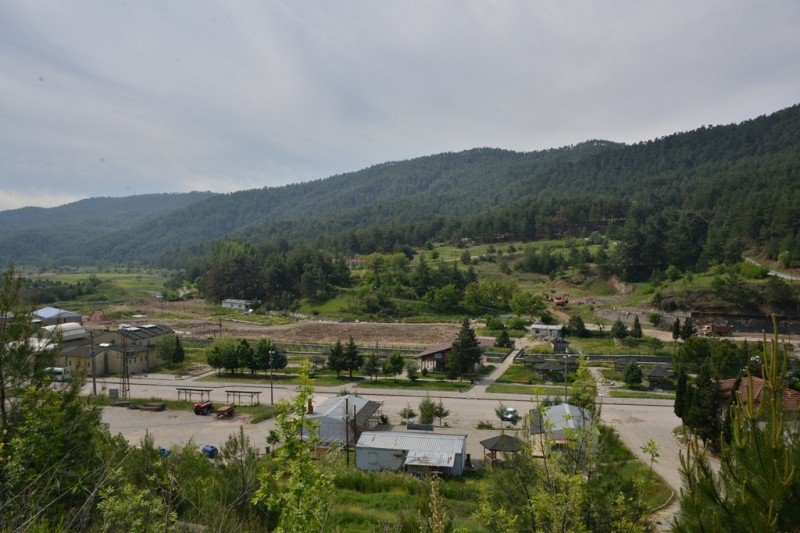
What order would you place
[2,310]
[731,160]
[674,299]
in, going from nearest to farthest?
[2,310], [674,299], [731,160]

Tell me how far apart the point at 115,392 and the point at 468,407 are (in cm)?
2084

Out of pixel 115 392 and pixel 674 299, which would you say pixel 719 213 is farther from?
pixel 115 392

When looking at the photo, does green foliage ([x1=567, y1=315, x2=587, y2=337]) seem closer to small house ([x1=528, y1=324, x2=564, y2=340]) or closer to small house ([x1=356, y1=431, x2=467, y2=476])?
small house ([x1=528, y1=324, x2=564, y2=340])

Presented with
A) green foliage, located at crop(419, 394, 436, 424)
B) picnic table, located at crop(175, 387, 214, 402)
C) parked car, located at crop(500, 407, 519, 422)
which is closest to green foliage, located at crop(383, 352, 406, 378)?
green foliage, located at crop(419, 394, 436, 424)

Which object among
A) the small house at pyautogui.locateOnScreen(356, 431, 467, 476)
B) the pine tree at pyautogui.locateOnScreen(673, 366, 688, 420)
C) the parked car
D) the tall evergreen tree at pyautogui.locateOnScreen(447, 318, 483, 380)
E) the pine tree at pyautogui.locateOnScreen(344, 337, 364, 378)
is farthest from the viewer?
the pine tree at pyautogui.locateOnScreen(344, 337, 364, 378)

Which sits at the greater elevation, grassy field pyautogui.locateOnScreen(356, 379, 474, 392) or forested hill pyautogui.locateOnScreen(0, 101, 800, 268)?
forested hill pyautogui.locateOnScreen(0, 101, 800, 268)

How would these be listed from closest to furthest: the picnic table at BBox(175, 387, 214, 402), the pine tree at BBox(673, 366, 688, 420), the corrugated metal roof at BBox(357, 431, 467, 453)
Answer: the corrugated metal roof at BBox(357, 431, 467, 453), the pine tree at BBox(673, 366, 688, 420), the picnic table at BBox(175, 387, 214, 402)

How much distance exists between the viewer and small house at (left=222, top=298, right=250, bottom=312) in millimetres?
77150

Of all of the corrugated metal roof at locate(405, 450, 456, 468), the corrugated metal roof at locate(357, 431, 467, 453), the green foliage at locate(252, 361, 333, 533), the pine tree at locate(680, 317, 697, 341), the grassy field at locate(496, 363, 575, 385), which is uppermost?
the green foliage at locate(252, 361, 333, 533)

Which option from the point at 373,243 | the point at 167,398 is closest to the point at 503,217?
the point at 373,243

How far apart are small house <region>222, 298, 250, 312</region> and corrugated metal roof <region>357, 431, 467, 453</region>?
60.5 m

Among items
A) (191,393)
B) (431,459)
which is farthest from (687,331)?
(191,393)

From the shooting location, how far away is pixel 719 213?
79125 millimetres

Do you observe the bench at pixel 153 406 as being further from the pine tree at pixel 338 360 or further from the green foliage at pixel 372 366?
the green foliage at pixel 372 366
